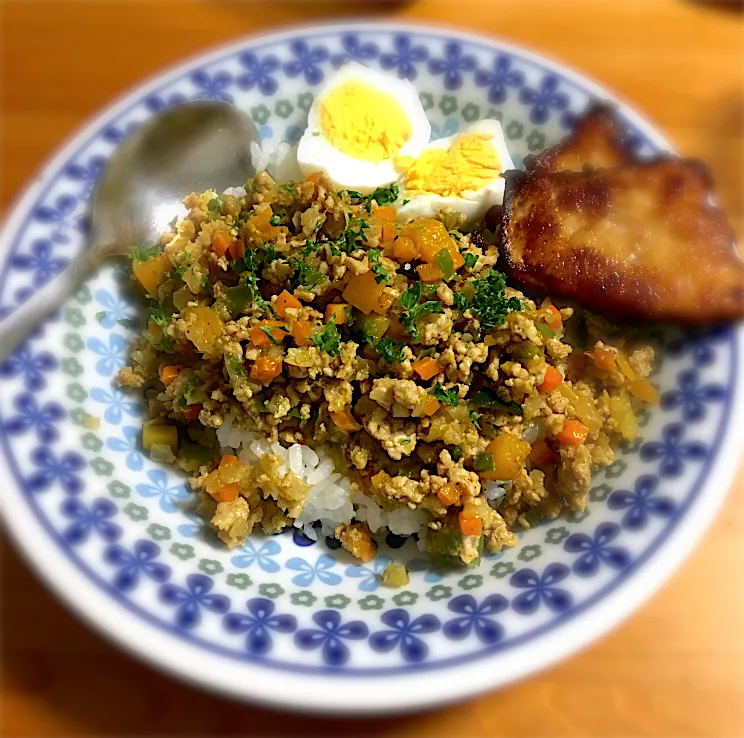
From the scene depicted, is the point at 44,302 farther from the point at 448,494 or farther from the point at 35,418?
the point at 448,494

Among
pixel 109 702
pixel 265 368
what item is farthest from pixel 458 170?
pixel 109 702

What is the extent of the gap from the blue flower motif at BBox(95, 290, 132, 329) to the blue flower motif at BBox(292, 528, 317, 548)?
72 cm

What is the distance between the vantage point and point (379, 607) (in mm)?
1361

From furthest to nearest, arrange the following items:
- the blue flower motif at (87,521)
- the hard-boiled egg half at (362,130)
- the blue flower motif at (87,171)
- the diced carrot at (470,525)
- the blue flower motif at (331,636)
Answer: the hard-boiled egg half at (362,130)
the blue flower motif at (87,171)
the diced carrot at (470,525)
the blue flower motif at (87,521)
the blue flower motif at (331,636)

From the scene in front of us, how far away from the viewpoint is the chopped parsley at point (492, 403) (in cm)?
150

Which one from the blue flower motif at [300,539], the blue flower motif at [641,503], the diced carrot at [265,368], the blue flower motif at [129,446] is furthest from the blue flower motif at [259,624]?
the blue flower motif at [641,503]

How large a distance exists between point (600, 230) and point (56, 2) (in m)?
2.54

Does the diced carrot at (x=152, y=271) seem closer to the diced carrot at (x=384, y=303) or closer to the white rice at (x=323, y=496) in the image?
the white rice at (x=323, y=496)

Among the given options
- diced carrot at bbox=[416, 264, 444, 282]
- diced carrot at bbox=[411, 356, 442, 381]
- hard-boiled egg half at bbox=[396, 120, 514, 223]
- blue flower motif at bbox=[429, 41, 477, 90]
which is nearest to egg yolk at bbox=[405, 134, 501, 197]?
hard-boiled egg half at bbox=[396, 120, 514, 223]

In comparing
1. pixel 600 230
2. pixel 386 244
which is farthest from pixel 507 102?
pixel 386 244

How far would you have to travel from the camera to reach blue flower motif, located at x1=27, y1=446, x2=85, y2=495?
137 cm

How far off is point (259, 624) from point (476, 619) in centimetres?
41

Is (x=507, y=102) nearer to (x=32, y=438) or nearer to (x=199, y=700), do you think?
(x=32, y=438)

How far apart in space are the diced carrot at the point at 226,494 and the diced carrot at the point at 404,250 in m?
0.67
